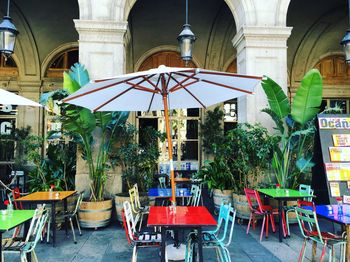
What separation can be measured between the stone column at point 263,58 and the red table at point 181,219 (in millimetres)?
3879

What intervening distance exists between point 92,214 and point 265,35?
5938mm

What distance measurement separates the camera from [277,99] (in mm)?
7195

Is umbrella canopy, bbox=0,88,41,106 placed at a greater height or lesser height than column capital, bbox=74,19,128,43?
lesser

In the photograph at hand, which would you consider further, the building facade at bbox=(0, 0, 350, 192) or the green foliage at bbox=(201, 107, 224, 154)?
the green foliage at bbox=(201, 107, 224, 154)

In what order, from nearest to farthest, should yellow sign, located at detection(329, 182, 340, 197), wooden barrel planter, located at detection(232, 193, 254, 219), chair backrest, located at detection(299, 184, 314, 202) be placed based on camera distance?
1. chair backrest, located at detection(299, 184, 314, 202)
2. yellow sign, located at detection(329, 182, 340, 197)
3. wooden barrel planter, located at detection(232, 193, 254, 219)

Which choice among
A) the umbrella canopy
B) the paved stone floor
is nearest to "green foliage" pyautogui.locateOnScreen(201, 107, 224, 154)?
the paved stone floor

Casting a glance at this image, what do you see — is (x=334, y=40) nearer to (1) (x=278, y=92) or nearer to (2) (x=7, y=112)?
(1) (x=278, y=92)

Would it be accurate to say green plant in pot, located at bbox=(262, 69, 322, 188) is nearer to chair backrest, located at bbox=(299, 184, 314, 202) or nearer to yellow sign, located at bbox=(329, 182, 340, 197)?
chair backrest, located at bbox=(299, 184, 314, 202)

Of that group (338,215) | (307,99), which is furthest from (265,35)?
(338,215)

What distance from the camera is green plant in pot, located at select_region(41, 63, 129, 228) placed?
6652mm

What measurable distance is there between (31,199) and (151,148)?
2852 mm

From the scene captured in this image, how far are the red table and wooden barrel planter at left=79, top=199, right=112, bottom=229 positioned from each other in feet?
7.65

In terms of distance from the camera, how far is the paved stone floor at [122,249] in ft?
17.2

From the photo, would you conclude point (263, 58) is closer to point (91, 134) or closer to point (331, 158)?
point (331, 158)
